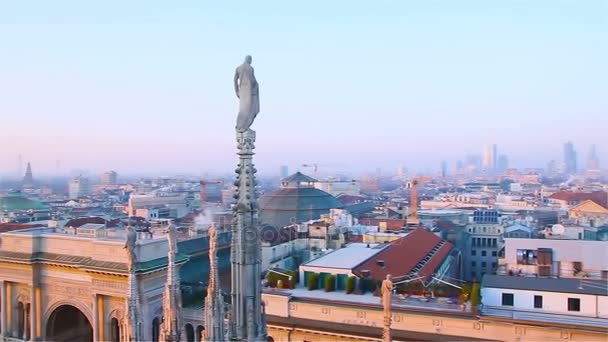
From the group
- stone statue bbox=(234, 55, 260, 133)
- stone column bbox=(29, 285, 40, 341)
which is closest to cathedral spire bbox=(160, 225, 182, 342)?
stone statue bbox=(234, 55, 260, 133)

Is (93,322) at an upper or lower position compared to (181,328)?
lower

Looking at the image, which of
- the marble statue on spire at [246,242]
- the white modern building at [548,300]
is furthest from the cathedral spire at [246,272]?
the white modern building at [548,300]

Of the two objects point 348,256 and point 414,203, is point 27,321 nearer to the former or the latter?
point 348,256

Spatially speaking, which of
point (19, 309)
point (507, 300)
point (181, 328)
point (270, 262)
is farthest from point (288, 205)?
point (181, 328)

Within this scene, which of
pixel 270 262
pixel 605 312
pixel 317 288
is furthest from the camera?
pixel 270 262

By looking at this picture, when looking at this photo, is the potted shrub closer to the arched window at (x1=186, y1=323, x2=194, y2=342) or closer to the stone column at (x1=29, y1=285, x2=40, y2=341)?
the arched window at (x1=186, y1=323, x2=194, y2=342)

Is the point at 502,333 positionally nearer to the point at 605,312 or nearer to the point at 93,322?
the point at 605,312
